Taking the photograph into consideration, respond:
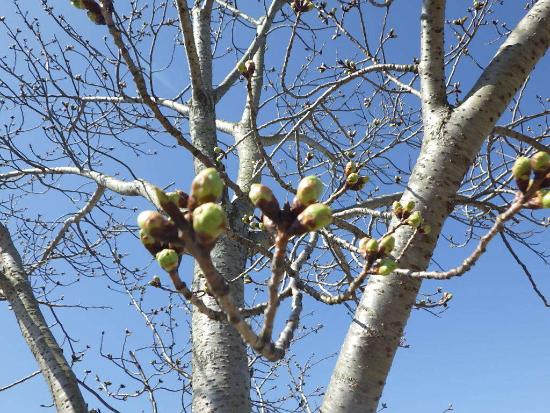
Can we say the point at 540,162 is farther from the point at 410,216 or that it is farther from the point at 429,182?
the point at 429,182

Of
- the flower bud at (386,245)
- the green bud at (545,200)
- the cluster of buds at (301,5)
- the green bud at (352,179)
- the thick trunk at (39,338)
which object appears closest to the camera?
the green bud at (545,200)

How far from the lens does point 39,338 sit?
2.84m

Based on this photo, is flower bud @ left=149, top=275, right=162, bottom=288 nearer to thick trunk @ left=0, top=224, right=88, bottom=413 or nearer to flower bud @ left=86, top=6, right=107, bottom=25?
flower bud @ left=86, top=6, right=107, bottom=25

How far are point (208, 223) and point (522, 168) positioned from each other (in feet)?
2.31

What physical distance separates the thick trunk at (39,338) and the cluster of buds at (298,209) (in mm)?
2275

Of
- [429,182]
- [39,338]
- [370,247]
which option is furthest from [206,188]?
[39,338]

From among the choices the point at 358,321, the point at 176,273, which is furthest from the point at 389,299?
the point at 176,273

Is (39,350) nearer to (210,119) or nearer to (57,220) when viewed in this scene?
(210,119)

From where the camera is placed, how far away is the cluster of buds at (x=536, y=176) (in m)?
1.00

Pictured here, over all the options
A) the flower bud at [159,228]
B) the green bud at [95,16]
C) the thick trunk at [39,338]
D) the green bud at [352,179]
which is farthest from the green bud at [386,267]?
the thick trunk at [39,338]

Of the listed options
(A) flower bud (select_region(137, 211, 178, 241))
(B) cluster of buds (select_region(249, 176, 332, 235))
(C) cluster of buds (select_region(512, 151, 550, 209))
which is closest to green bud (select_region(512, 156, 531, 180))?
(C) cluster of buds (select_region(512, 151, 550, 209))

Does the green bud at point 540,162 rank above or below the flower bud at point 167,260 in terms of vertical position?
above

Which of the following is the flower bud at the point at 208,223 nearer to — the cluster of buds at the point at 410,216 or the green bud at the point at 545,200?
the green bud at the point at 545,200

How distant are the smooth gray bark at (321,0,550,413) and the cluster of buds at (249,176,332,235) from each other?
3.59 feet
